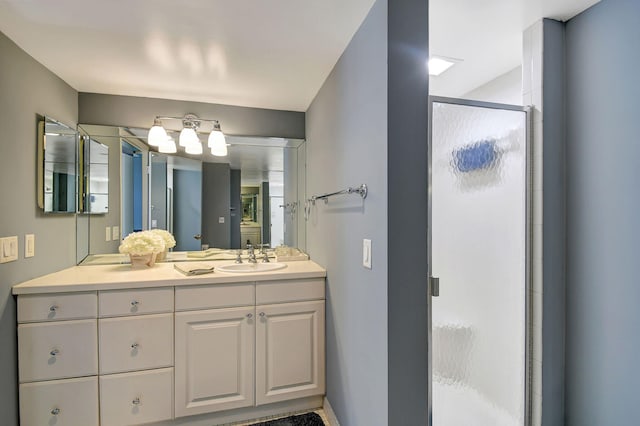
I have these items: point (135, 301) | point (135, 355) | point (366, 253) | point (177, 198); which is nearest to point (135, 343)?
point (135, 355)

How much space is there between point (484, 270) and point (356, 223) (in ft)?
2.35

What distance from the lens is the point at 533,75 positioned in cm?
159

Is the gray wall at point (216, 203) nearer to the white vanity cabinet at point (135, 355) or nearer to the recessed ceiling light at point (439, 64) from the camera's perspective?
the white vanity cabinet at point (135, 355)

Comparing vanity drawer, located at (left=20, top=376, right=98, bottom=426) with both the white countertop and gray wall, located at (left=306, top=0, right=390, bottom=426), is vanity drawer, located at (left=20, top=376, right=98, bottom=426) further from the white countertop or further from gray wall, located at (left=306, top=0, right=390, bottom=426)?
gray wall, located at (left=306, top=0, right=390, bottom=426)

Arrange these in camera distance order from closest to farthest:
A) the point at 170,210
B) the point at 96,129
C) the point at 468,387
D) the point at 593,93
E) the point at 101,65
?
the point at 593,93 < the point at 468,387 < the point at 101,65 < the point at 96,129 < the point at 170,210

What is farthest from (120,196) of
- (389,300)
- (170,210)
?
(389,300)

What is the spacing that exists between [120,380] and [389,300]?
4.99 feet

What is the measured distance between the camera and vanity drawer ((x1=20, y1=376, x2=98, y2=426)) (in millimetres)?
1574

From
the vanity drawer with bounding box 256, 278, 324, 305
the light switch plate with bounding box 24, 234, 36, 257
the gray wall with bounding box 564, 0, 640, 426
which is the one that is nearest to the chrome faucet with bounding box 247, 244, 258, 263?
the vanity drawer with bounding box 256, 278, 324, 305

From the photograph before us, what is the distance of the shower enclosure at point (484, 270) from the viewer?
1.50m

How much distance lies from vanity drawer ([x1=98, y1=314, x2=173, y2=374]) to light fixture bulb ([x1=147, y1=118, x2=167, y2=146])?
1.22 m

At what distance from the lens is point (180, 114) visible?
2.38 metres

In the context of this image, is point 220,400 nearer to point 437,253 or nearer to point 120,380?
point 120,380

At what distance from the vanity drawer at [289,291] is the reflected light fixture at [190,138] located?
1.14m
